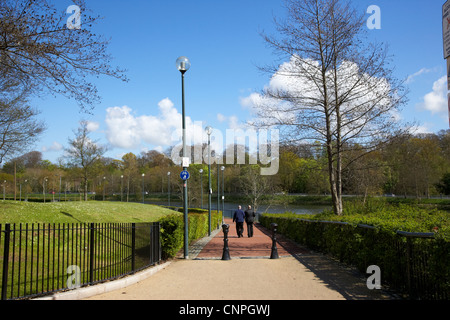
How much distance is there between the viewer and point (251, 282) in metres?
6.88

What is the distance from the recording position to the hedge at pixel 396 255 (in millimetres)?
4691

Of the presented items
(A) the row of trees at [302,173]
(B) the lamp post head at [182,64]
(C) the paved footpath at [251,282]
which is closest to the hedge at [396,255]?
(C) the paved footpath at [251,282]

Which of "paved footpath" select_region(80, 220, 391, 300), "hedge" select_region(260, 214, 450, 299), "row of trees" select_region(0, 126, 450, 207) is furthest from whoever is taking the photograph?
"row of trees" select_region(0, 126, 450, 207)

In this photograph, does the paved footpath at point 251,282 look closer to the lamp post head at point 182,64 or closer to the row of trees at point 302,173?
the row of trees at point 302,173

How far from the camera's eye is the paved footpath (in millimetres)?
5781

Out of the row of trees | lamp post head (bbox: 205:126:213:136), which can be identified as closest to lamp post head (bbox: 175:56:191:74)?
the row of trees

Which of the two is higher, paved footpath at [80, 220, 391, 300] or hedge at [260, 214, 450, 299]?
hedge at [260, 214, 450, 299]

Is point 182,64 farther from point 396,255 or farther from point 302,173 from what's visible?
point 396,255

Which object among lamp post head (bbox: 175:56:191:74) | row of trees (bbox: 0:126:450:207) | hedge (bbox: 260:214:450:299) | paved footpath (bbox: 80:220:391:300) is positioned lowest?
paved footpath (bbox: 80:220:391:300)

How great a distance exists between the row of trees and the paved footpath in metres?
4.49

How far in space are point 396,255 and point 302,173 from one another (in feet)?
27.6

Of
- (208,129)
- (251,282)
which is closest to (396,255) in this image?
(251,282)

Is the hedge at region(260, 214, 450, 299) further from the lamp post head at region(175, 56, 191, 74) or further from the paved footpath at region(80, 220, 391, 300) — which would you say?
the lamp post head at region(175, 56, 191, 74)
